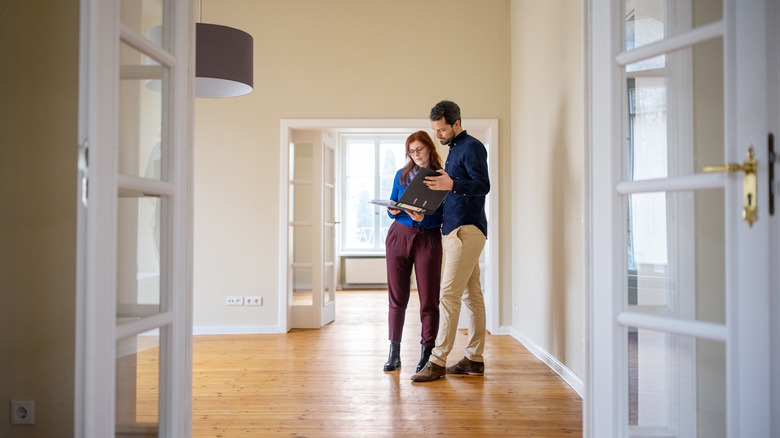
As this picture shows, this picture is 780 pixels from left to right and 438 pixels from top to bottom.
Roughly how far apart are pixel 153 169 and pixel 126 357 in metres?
0.61

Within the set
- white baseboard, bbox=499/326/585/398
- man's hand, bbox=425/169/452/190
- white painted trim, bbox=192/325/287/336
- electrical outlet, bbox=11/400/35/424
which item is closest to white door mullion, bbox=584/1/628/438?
white baseboard, bbox=499/326/585/398

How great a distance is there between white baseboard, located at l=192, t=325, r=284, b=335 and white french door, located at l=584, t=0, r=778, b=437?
12.5ft

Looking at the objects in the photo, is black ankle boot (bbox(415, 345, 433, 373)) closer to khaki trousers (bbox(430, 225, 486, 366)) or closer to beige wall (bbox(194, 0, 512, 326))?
khaki trousers (bbox(430, 225, 486, 366))

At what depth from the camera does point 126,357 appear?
165 cm

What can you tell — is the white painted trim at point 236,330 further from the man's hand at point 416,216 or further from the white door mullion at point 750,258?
the white door mullion at point 750,258

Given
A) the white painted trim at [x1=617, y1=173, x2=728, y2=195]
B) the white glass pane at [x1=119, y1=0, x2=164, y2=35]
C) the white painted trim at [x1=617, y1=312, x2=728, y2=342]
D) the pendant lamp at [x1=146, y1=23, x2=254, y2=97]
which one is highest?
the pendant lamp at [x1=146, y1=23, x2=254, y2=97]

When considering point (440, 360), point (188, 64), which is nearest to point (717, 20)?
point (188, 64)

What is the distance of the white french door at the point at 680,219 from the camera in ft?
4.75

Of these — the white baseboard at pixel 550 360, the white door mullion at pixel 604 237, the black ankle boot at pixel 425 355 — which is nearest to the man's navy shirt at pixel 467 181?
the black ankle boot at pixel 425 355

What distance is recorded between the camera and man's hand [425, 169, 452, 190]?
3162mm

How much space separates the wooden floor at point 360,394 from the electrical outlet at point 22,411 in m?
0.68

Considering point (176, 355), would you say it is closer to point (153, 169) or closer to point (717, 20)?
point (153, 169)

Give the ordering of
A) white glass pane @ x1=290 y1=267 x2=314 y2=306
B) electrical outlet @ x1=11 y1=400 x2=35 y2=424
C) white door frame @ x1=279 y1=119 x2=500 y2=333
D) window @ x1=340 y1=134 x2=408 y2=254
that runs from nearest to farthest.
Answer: electrical outlet @ x1=11 y1=400 x2=35 y2=424 → white door frame @ x1=279 y1=119 x2=500 y2=333 → white glass pane @ x1=290 y1=267 x2=314 y2=306 → window @ x1=340 y1=134 x2=408 y2=254

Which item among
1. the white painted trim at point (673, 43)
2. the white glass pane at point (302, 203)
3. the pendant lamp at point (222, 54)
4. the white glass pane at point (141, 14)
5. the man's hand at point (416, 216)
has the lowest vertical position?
the man's hand at point (416, 216)
